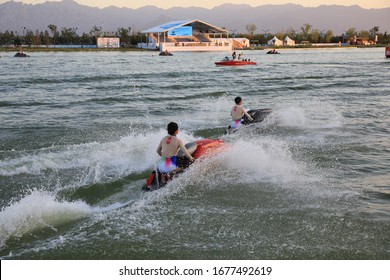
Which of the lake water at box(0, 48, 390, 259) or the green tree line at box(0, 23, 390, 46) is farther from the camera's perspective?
the green tree line at box(0, 23, 390, 46)

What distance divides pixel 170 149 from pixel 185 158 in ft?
2.44

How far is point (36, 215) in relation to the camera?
879cm

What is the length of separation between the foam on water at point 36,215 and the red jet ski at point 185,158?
1.48 meters

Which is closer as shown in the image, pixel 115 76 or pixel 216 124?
pixel 216 124

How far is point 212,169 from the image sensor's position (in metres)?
11.5

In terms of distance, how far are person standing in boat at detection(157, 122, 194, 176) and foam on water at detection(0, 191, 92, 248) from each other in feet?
6.16

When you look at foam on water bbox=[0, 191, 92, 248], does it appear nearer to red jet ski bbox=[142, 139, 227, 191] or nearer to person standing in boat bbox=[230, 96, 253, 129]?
red jet ski bbox=[142, 139, 227, 191]

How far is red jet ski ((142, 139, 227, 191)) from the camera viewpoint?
32.5 feet

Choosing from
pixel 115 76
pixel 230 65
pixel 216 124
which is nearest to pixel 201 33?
pixel 230 65

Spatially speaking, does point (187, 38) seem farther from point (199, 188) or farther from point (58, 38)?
point (199, 188)

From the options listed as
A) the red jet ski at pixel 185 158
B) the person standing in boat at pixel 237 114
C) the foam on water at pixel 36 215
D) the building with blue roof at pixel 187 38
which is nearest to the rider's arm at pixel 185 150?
the red jet ski at pixel 185 158

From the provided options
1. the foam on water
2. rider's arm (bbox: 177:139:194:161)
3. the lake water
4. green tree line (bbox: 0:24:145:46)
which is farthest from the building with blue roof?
the foam on water
